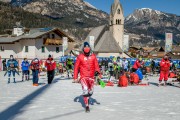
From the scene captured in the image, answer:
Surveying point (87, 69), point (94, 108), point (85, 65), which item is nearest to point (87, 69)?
point (87, 69)

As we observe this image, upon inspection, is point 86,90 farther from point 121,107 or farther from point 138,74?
point 138,74

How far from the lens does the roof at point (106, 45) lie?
2663 inches

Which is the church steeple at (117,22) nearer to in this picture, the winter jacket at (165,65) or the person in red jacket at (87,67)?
the winter jacket at (165,65)

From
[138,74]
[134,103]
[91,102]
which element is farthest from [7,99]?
[138,74]

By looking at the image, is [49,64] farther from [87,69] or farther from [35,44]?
[35,44]

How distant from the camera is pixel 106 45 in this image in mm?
68125

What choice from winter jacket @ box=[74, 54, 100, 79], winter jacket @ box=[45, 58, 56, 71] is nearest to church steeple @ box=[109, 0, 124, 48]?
winter jacket @ box=[45, 58, 56, 71]

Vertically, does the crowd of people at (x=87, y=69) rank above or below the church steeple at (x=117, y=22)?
below

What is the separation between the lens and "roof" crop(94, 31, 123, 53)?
67.6 m

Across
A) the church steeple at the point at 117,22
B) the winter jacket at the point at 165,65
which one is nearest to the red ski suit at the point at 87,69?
the winter jacket at the point at 165,65

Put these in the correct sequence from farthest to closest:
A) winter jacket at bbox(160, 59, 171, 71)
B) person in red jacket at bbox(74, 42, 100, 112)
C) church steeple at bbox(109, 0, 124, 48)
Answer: church steeple at bbox(109, 0, 124, 48), winter jacket at bbox(160, 59, 171, 71), person in red jacket at bbox(74, 42, 100, 112)

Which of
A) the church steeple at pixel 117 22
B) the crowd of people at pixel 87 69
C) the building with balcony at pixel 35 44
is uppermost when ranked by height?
the church steeple at pixel 117 22

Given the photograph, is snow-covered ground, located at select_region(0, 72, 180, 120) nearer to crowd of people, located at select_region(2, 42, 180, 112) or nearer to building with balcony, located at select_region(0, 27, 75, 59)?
crowd of people, located at select_region(2, 42, 180, 112)

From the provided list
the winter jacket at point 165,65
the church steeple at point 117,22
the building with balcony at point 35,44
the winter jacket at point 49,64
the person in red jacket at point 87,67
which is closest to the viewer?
the person in red jacket at point 87,67
